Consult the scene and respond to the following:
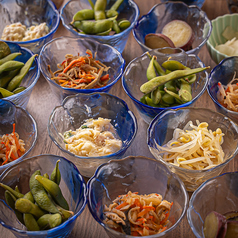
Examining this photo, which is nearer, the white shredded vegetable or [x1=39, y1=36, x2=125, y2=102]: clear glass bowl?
the white shredded vegetable

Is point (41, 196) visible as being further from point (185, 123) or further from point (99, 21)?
point (99, 21)

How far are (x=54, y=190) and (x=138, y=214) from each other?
1.04 feet

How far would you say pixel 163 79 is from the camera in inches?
56.5

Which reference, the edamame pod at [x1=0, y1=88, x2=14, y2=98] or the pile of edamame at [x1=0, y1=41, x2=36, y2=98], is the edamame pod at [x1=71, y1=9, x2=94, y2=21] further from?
the edamame pod at [x1=0, y1=88, x2=14, y2=98]

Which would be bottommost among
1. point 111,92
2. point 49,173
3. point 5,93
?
point 111,92

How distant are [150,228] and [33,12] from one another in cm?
163

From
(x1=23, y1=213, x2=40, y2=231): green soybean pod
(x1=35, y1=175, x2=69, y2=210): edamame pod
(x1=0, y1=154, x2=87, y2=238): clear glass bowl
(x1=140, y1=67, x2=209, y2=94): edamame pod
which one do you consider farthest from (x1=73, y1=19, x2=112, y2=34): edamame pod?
(x1=23, y1=213, x2=40, y2=231): green soybean pod

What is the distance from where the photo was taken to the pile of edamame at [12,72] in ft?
4.94

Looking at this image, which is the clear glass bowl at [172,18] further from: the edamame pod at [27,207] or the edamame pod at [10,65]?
the edamame pod at [27,207]

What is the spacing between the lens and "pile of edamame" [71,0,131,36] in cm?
176

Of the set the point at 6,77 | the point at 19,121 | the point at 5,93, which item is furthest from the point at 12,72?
the point at 19,121

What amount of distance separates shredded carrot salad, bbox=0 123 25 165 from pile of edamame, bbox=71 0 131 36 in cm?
80

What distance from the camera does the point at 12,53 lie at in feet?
5.34

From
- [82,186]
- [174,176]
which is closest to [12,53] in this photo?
[82,186]
